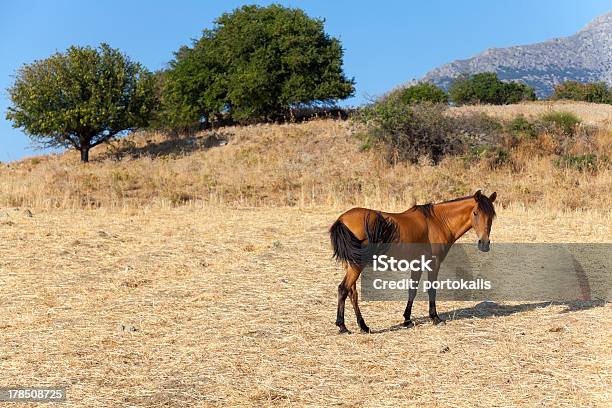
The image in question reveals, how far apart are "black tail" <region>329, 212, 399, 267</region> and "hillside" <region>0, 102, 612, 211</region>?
11.3m

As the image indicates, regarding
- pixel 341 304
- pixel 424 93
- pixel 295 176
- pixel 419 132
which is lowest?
pixel 341 304

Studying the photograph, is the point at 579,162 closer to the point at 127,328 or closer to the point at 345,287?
the point at 345,287

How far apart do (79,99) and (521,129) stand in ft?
82.6

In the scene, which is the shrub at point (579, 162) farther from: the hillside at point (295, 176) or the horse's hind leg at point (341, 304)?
the horse's hind leg at point (341, 304)

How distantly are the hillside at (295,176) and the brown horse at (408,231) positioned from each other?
1064 cm

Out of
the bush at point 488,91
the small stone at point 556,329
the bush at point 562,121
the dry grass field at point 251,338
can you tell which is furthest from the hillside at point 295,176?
the bush at point 488,91

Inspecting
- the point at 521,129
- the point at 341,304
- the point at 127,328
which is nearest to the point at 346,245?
the point at 341,304

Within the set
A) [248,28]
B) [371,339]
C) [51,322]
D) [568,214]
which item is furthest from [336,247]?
[248,28]

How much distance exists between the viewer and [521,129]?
34.4m

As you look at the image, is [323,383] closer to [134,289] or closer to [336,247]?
[336,247]

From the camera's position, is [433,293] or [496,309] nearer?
[433,293]

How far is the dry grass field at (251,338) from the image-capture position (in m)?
6.94

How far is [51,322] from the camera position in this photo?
9.77 m

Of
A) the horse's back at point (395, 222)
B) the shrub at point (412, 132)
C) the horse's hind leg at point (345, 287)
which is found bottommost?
the horse's hind leg at point (345, 287)
